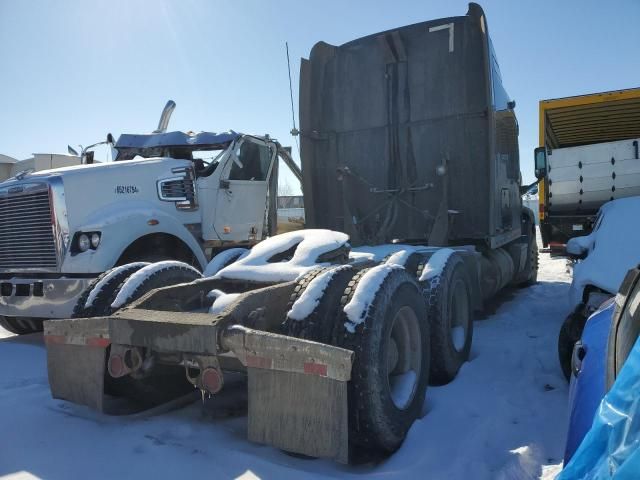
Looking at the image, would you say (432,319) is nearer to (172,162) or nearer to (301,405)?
(301,405)

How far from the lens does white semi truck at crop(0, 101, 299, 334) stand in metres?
5.25

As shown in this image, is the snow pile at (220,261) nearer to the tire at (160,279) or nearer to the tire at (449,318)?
the tire at (160,279)

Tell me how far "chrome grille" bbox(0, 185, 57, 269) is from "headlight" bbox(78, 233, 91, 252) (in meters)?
0.28

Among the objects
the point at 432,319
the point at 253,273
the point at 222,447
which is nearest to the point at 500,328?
the point at 432,319

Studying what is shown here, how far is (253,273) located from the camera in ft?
12.0

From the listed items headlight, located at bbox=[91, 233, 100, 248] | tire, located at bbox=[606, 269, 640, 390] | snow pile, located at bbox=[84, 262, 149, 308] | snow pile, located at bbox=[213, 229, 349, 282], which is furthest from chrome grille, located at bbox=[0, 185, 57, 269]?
tire, located at bbox=[606, 269, 640, 390]

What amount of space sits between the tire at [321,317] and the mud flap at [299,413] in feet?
1.11

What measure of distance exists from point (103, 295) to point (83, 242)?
1912 mm

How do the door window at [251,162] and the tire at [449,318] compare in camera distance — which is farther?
the door window at [251,162]

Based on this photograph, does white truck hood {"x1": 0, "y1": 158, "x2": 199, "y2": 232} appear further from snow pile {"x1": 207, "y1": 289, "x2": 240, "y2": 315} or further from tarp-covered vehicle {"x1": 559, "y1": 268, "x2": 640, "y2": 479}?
tarp-covered vehicle {"x1": 559, "y1": 268, "x2": 640, "y2": 479}

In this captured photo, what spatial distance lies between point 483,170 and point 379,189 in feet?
4.42

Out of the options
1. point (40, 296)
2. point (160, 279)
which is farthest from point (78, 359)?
point (40, 296)

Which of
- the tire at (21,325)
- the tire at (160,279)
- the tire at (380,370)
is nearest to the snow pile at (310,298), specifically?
the tire at (380,370)

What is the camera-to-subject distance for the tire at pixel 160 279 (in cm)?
357
